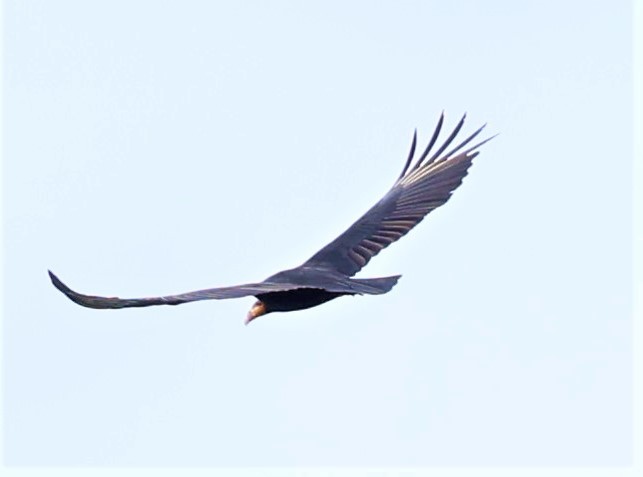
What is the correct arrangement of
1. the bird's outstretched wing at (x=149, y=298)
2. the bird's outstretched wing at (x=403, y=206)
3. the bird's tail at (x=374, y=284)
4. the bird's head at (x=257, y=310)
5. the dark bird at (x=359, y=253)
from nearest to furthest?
the bird's outstretched wing at (x=149, y=298), the dark bird at (x=359, y=253), the bird's tail at (x=374, y=284), the bird's head at (x=257, y=310), the bird's outstretched wing at (x=403, y=206)

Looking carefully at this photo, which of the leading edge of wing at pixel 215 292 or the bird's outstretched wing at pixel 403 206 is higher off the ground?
the bird's outstretched wing at pixel 403 206

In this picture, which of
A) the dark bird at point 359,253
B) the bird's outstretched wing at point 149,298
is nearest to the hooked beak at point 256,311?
the dark bird at point 359,253

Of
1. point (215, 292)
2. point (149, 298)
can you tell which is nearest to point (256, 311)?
point (215, 292)

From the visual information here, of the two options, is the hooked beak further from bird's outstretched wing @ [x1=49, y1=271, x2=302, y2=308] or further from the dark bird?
bird's outstretched wing @ [x1=49, y1=271, x2=302, y2=308]

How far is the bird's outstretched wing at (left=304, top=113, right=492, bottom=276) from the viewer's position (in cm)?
2139

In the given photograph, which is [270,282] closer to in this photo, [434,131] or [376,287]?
[376,287]

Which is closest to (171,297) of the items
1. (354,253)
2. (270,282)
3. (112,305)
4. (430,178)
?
(112,305)

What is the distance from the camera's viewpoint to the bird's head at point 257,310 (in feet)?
64.8

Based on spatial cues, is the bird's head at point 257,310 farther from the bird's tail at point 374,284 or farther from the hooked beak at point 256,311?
the bird's tail at point 374,284

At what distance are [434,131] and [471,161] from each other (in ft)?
2.47

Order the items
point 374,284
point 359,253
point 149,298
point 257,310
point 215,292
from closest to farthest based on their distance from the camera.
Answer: point 149,298
point 215,292
point 374,284
point 257,310
point 359,253

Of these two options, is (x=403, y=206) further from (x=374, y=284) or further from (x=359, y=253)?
(x=374, y=284)

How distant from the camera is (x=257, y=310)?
19.8 metres

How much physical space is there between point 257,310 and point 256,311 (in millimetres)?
16
